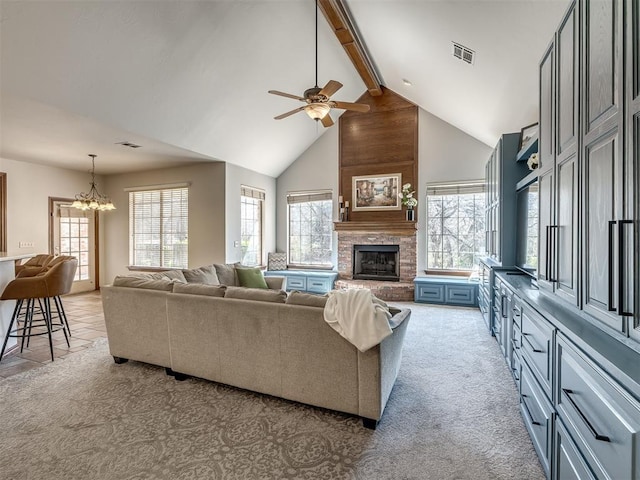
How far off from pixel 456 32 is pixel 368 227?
12.6ft

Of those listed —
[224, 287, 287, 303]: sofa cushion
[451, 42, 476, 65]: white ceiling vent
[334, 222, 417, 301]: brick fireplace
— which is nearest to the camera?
[224, 287, 287, 303]: sofa cushion

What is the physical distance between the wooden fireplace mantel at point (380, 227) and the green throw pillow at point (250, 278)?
2.69m

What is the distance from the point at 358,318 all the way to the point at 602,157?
1.53 metres

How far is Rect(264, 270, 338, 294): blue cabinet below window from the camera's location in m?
6.88

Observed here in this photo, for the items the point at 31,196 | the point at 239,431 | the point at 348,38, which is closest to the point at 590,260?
the point at 239,431

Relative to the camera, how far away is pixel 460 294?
5.79m

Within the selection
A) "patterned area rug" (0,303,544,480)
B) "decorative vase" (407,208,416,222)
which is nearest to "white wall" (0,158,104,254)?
"patterned area rug" (0,303,544,480)

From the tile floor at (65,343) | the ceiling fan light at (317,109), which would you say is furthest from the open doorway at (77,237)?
the ceiling fan light at (317,109)

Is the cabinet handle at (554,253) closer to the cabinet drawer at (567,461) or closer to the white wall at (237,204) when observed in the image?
the cabinet drawer at (567,461)

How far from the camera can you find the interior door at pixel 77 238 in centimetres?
660

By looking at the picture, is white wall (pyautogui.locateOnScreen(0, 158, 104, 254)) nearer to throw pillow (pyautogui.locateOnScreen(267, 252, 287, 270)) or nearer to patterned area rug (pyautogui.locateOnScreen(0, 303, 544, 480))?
patterned area rug (pyautogui.locateOnScreen(0, 303, 544, 480))

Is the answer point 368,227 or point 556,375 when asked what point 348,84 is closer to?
point 368,227

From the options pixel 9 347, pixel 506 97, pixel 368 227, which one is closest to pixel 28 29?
pixel 9 347

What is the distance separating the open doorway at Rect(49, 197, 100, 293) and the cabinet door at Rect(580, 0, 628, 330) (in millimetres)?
8320
